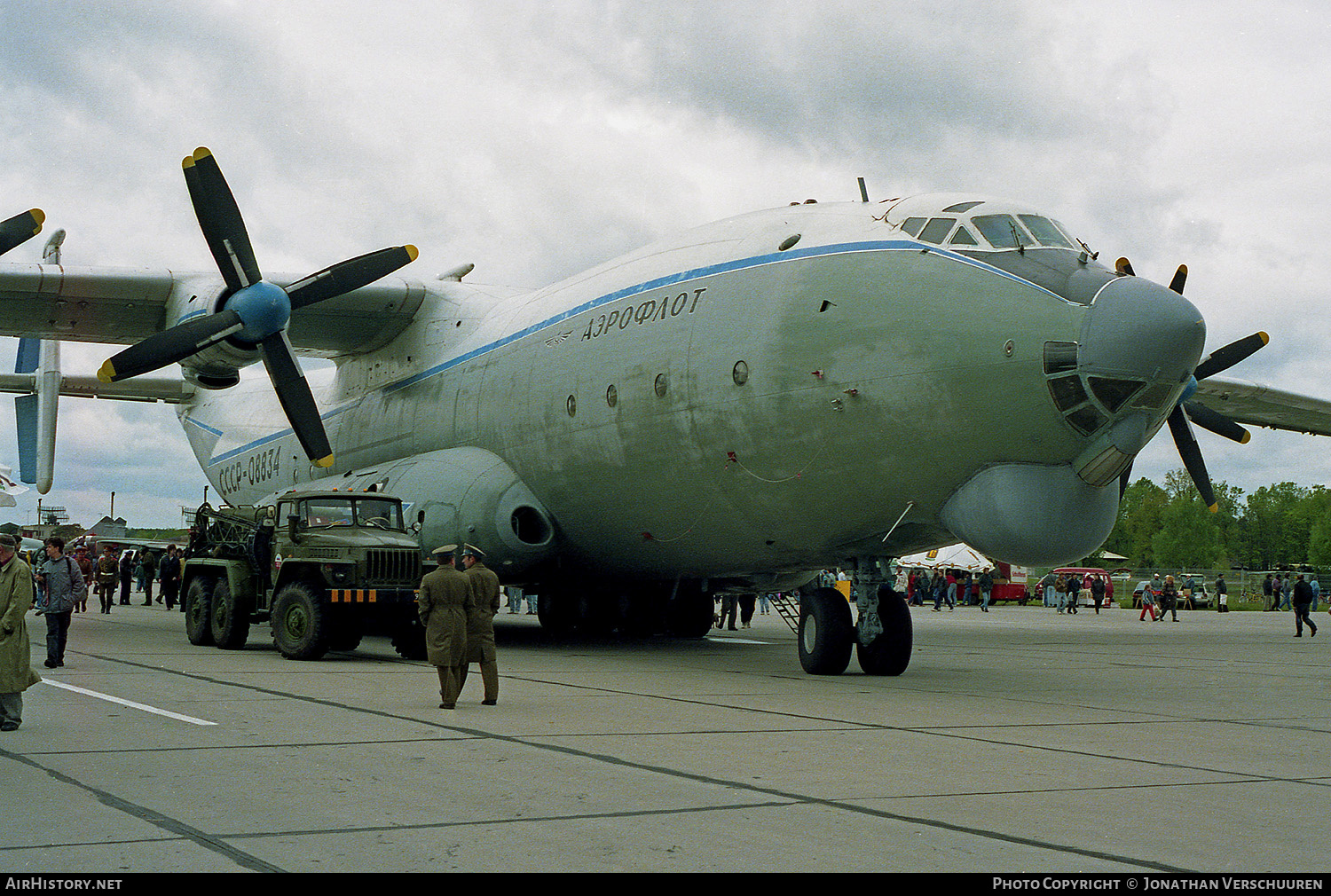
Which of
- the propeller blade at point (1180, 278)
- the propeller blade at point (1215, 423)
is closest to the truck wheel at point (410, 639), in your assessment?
the propeller blade at point (1180, 278)

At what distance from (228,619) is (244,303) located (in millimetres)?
4504

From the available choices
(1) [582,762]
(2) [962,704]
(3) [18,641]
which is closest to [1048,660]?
(2) [962,704]

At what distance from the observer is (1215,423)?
22922mm

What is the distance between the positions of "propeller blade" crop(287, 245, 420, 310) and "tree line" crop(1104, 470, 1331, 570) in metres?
101

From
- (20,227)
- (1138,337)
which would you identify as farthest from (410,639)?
(1138,337)

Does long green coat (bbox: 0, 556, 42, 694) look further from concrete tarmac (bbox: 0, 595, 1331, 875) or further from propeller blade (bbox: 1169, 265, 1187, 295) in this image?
propeller blade (bbox: 1169, 265, 1187, 295)

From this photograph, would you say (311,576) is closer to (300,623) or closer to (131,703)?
(300,623)

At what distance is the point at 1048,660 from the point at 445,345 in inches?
419

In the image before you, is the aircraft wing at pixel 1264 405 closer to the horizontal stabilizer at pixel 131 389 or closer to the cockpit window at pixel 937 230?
the cockpit window at pixel 937 230

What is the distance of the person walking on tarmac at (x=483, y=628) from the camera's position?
10.4m

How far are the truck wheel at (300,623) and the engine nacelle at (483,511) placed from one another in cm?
290

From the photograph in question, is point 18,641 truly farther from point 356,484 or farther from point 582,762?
point 356,484

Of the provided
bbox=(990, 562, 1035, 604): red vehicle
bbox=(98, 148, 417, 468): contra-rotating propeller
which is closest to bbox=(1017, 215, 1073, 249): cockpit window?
bbox=(98, 148, 417, 468): contra-rotating propeller
